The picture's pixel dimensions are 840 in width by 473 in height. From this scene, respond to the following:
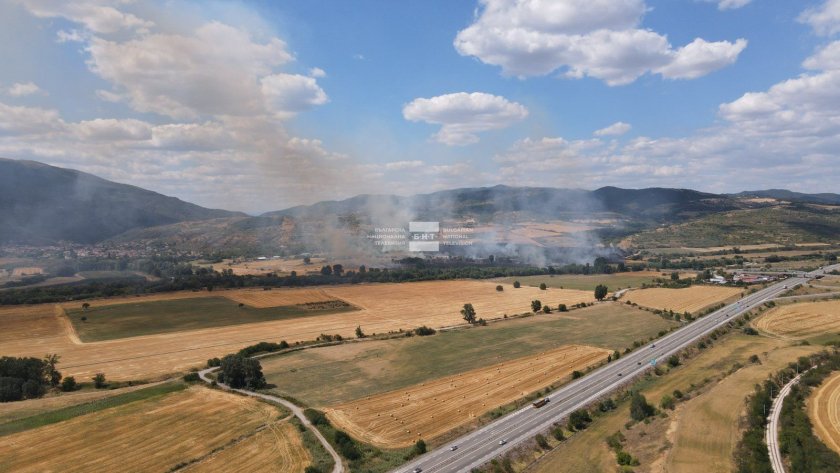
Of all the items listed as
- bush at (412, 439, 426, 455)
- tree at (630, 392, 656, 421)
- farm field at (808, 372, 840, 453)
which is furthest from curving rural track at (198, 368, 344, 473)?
farm field at (808, 372, 840, 453)

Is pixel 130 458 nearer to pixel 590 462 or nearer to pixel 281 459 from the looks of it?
pixel 281 459

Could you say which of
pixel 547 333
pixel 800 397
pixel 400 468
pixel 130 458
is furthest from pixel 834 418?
pixel 130 458

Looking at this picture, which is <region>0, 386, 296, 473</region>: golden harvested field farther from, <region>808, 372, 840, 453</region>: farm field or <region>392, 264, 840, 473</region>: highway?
<region>808, 372, 840, 453</region>: farm field

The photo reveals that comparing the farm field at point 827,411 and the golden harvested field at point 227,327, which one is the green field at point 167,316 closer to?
the golden harvested field at point 227,327

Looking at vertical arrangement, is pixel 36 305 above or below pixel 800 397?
above

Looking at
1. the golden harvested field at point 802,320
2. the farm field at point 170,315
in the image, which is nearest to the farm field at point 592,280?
the golden harvested field at point 802,320

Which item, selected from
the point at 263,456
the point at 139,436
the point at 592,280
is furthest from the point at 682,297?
the point at 139,436
